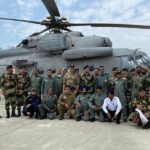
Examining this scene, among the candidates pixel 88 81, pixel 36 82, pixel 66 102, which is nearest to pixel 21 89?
pixel 36 82

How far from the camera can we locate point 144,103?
8.70m

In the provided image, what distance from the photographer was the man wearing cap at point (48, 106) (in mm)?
9900

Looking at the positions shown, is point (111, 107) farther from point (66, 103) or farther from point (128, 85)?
point (66, 103)

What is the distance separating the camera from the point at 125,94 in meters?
9.62

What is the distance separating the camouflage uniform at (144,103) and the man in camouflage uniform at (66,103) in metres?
1.85

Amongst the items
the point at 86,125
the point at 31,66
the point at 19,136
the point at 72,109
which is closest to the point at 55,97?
the point at 72,109

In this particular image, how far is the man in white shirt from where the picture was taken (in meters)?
9.05

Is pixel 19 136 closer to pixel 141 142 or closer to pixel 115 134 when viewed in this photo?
pixel 115 134

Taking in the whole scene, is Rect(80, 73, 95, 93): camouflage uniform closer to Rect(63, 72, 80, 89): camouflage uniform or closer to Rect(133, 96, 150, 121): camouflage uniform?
Rect(63, 72, 80, 89): camouflage uniform

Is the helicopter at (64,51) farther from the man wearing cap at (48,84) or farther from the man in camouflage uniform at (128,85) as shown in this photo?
the man wearing cap at (48,84)

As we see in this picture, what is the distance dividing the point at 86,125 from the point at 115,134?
4.29 feet

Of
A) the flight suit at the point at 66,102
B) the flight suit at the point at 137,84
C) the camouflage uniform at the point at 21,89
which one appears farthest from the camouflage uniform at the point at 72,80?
the flight suit at the point at 137,84

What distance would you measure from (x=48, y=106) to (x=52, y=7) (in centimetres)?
522

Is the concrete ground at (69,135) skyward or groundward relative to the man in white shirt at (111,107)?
groundward
